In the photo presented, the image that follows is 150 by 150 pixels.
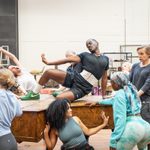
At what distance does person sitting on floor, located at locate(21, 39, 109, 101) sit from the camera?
3.68 m

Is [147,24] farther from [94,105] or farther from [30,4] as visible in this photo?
[94,105]

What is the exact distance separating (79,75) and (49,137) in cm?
100

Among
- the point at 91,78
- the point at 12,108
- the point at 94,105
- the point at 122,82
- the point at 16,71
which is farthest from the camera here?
the point at 16,71

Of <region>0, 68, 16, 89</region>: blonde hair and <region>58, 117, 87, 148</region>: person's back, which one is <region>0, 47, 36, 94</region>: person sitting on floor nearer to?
<region>58, 117, 87, 148</region>: person's back

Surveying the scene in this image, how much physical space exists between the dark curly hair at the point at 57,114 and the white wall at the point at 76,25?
7.47 m

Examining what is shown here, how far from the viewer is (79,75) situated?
12.7 feet

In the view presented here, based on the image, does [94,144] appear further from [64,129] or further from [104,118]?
[64,129]

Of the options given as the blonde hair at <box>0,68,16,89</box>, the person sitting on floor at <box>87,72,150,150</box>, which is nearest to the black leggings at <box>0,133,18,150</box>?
the blonde hair at <box>0,68,16,89</box>

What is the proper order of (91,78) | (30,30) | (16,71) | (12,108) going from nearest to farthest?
(12,108)
(91,78)
(16,71)
(30,30)

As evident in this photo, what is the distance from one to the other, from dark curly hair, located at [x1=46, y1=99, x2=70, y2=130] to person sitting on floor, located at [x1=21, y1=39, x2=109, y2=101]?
0.65m

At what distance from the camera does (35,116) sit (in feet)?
10.1

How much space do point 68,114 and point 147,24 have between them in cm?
853

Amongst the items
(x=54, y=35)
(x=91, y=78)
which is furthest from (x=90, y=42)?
(x=54, y=35)

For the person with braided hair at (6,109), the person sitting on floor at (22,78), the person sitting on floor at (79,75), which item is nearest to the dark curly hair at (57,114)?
the person with braided hair at (6,109)
